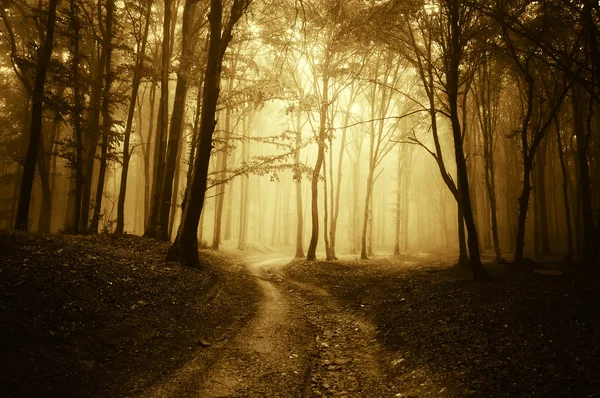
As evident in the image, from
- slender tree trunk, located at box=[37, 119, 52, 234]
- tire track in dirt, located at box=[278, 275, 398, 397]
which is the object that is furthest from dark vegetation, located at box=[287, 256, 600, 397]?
slender tree trunk, located at box=[37, 119, 52, 234]

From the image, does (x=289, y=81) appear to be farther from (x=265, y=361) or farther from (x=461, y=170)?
(x=265, y=361)

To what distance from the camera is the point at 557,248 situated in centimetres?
2536

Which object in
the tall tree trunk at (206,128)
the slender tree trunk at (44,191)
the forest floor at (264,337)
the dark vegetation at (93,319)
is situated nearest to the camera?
the dark vegetation at (93,319)

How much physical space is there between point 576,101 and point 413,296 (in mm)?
14178

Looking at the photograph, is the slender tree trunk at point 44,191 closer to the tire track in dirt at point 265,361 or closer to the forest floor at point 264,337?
the forest floor at point 264,337

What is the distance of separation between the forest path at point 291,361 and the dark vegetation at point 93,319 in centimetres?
55

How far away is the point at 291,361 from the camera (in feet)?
20.2

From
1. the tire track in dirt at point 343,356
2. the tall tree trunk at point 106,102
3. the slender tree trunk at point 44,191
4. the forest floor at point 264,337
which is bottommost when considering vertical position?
the tire track in dirt at point 343,356

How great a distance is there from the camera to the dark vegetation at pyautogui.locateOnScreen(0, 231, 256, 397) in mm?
4430

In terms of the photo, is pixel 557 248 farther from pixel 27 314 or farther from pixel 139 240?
pixel 27 314

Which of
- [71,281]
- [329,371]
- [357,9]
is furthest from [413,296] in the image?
[357,9]

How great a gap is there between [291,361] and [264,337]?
4.34 ft

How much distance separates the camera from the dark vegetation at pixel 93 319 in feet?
14.5

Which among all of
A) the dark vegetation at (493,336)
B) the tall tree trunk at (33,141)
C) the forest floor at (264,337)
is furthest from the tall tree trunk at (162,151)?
the dark vegetation at (493,336)
